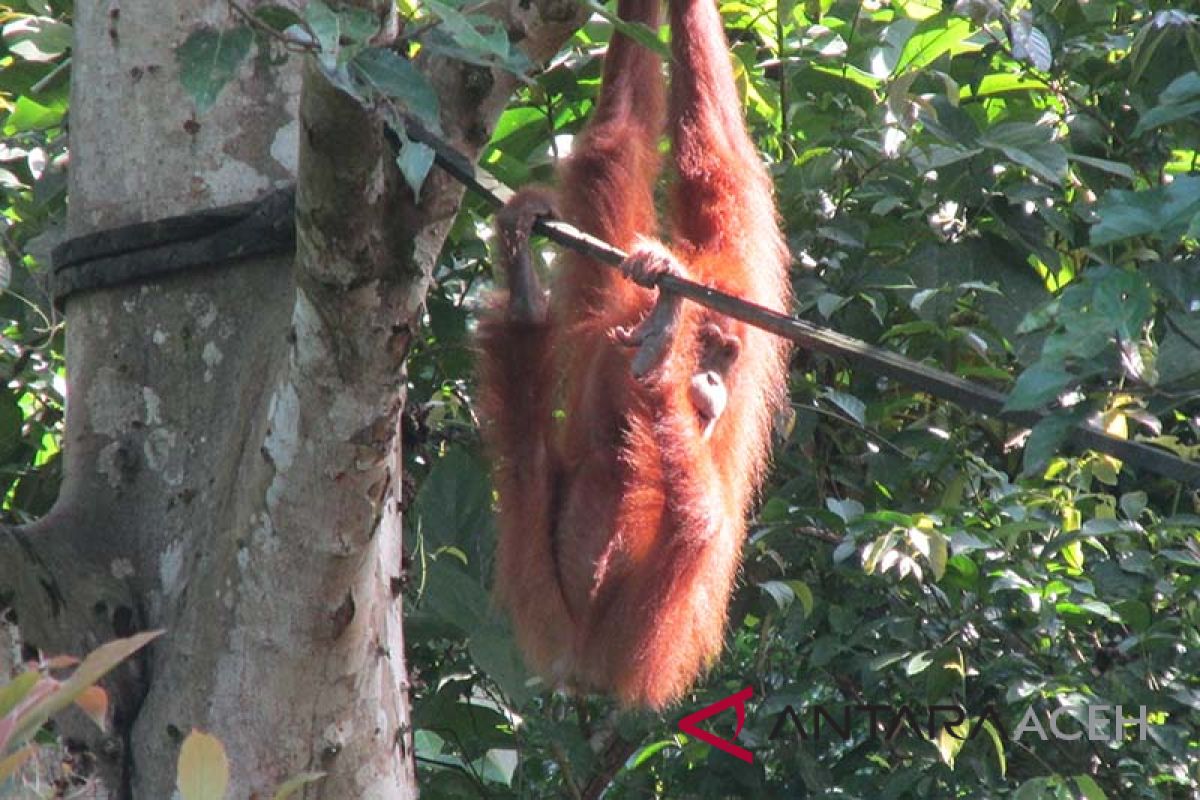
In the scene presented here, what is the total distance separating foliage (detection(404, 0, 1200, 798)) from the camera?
10.7ft

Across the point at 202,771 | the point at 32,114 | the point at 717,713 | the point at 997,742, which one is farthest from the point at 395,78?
the point at 717,713

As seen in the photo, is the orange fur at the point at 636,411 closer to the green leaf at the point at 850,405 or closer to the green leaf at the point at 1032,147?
the green leaf at the point at 850,405

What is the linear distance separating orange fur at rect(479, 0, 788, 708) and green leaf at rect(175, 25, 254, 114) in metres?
1.78

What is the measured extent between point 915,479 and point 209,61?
256cm

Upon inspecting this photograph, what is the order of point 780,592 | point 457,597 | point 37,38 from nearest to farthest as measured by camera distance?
point 37,38 < point 780,592 < point 457,597

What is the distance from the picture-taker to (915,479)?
12.3ft

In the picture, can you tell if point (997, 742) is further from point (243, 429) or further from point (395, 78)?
point (395, 78)

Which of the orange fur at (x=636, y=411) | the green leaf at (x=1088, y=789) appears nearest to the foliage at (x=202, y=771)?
the orange fur at (x=636, y=411)

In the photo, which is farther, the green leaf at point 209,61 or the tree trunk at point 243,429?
the tree trunk at point 243,429

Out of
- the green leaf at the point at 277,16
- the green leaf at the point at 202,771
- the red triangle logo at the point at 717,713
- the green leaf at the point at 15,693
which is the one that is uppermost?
the green leaf at the point at 277,16

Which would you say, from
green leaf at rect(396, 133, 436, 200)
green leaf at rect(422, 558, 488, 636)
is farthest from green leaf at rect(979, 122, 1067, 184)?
green leaf at rect(396, 133, 436, 200)

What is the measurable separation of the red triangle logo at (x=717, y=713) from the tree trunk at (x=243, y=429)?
1.37 metres

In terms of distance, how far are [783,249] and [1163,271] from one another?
120cm

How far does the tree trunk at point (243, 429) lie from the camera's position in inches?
79.6
